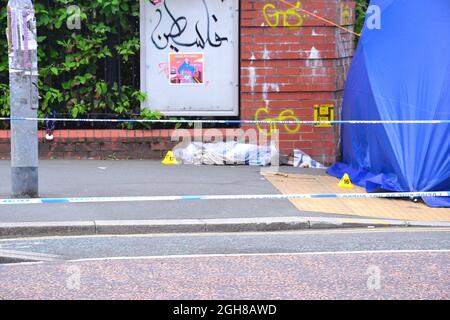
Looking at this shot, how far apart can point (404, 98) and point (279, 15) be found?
2743mm

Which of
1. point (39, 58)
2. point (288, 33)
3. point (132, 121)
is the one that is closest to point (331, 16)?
point (288, 33)

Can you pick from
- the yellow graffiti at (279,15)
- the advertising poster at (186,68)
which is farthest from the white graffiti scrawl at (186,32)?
the yellow graffiti at (279,15)

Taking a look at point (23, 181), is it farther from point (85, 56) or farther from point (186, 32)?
point (186, 32)

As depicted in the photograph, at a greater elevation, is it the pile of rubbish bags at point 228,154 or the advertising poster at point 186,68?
the advertising poster at point 186,68

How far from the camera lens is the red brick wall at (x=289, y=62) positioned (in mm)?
12758

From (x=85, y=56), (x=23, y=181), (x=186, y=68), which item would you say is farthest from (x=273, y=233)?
(x=85, y=56)

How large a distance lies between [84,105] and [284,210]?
477cm

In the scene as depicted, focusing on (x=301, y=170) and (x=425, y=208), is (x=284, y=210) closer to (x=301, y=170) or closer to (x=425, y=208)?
(x=425, y=208)

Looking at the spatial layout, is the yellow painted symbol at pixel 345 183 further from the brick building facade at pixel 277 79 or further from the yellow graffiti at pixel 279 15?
the yellow graffiti at pixel 279 15

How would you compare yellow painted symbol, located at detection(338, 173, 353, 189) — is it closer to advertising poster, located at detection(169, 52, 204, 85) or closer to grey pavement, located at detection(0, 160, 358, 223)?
grey pavement, located at detection(0, 160, 358, 223)

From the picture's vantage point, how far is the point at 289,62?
1280cm

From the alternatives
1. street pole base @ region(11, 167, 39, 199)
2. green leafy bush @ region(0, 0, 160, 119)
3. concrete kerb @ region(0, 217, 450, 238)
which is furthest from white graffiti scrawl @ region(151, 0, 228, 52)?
concrete kerb @ region(0, 217, 450, 238)

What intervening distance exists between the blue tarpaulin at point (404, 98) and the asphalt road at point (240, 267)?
188 cm

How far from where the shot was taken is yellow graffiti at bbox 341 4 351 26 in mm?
13055
